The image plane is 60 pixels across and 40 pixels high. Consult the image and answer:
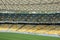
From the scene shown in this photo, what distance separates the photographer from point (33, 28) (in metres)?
15.0

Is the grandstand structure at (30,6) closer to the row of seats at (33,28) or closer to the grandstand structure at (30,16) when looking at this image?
the grandstand structure at (30,16)

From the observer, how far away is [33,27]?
1524 centimetres

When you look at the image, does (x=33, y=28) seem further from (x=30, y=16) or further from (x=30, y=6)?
(x=30, y=6)

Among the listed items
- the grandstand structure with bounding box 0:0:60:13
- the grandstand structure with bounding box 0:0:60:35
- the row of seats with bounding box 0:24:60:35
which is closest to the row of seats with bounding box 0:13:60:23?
the grandstand structure with bounding box 0:0:60:35

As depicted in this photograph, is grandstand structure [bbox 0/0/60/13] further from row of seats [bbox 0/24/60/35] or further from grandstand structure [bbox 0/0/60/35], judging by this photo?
row of seats [bbox 0/24/60/35]

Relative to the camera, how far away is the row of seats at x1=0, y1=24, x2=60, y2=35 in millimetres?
14059

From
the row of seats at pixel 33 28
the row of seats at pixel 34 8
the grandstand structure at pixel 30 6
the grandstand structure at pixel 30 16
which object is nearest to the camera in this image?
the row of seats at pixel 33 28

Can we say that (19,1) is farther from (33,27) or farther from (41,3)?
(33,27)

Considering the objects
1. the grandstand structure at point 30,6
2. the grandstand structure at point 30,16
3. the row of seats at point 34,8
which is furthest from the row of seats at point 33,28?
the row of seats at point 34,8

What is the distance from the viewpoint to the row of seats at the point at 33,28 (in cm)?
1406

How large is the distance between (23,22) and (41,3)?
9.44 feet

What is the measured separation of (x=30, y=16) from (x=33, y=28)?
5.81 ft

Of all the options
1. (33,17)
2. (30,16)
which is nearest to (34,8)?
(30,16)

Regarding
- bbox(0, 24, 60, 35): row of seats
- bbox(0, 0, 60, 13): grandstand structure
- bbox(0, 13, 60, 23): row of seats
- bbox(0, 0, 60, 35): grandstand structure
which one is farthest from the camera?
bbox(0, 0, 60, 13): grandstand structure
